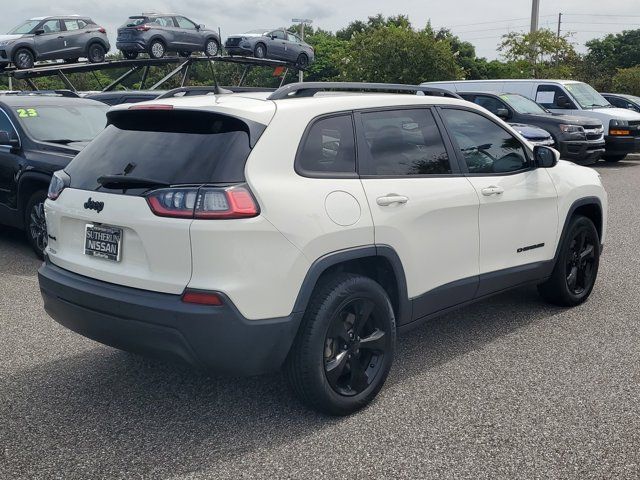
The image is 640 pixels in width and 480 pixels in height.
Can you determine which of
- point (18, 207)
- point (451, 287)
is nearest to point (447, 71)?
point (18, 207)

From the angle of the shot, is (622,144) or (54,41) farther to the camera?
(54,41)

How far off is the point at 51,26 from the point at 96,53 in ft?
5.41

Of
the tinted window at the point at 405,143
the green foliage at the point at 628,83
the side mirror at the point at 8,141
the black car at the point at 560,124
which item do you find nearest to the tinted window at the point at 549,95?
the black car at the point at 560,124

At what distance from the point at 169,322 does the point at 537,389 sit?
215 centimetres

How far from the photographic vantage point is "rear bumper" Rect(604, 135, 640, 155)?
1803 centimetres

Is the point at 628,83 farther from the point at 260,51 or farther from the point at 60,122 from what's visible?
the point at 60,122

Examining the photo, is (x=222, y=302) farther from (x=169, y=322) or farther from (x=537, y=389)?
(x=537, y=389)

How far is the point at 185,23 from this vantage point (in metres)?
25.5

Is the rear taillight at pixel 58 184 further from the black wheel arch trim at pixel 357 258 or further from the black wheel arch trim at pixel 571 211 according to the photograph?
the black wheel arch trim at pixel 571 211

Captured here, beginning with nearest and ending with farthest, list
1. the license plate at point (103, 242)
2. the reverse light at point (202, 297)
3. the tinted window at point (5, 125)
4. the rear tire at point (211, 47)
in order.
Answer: the reverse light at point (202, 297) < the license plate at point (103, 242) < the tinted window at point (5, 125) < the rear tire at point (211, 47)

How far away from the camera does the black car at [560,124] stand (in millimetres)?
15773

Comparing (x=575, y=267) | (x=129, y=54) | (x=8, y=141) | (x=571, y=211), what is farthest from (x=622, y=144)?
(x=129, y=54)

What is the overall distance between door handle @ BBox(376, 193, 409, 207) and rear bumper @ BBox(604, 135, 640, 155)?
1550cm

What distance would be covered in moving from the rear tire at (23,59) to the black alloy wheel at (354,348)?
1996cm
